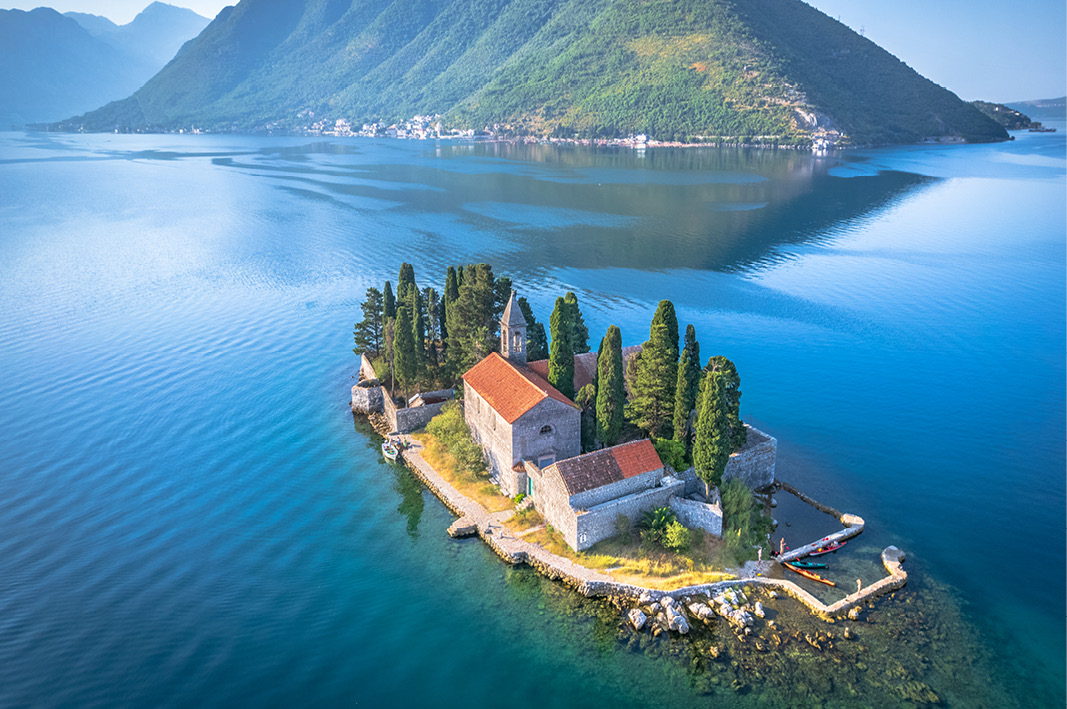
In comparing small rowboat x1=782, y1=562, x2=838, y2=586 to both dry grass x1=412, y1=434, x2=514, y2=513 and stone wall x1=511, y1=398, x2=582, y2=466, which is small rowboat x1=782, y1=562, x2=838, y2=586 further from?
dry grass x1=412, y1=434, x2=514, y2=513

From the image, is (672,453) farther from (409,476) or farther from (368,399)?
(368,399)

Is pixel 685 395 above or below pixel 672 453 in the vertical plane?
above

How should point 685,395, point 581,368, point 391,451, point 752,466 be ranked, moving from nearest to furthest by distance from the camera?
point 685,395 → point 752,466 → point 391,451 → point 581,368

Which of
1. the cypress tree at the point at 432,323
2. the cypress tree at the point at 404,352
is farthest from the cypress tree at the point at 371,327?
the cypress tree at the point at 404,352

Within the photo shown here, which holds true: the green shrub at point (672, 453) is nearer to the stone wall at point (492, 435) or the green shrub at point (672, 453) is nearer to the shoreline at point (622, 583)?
the shoreline at point (622, 583)

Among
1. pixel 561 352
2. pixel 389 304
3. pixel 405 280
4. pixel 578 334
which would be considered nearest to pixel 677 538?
pixel 561 352

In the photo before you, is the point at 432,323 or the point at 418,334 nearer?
the point at 418,334
